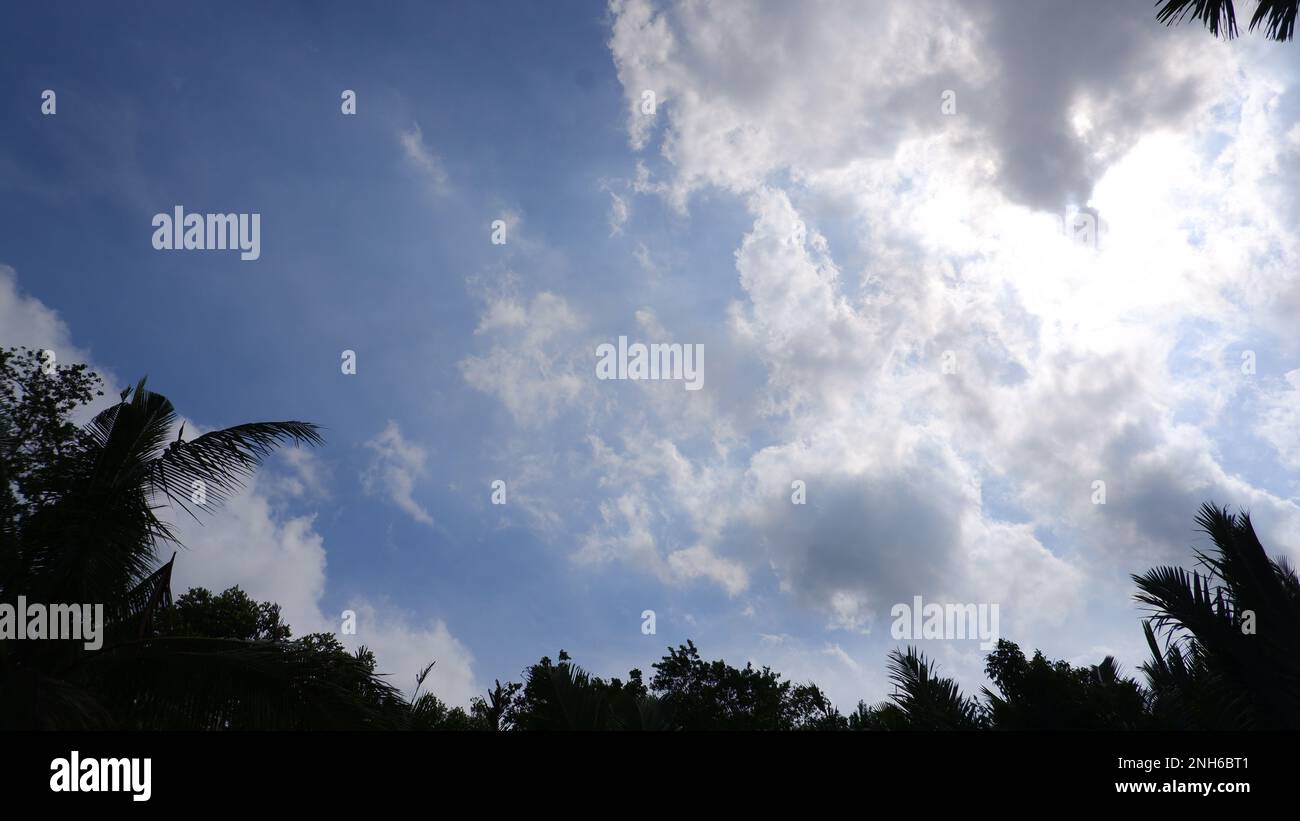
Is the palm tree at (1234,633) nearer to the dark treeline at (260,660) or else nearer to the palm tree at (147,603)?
the dark treeline at (260,660)

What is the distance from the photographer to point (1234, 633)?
9617 mm

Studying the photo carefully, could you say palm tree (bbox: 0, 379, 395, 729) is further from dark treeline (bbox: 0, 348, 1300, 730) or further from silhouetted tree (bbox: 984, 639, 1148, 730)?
silhouetted tree (bbox: 984, 639, 1148, 730)

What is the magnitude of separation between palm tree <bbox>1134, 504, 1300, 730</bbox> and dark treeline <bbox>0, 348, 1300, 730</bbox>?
0.02 meters

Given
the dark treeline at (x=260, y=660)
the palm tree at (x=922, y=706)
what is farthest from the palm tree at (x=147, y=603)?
the palm tree at (x=922, y=706)

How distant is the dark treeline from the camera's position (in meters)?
7.59

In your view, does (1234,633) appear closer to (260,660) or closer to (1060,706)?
(1060,706)

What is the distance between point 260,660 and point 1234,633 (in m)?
11.9

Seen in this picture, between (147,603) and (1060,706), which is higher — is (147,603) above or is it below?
above

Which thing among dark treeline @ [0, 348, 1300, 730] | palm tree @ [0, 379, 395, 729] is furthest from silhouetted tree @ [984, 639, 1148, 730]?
palm tree @ [0, 379, 395, 729]

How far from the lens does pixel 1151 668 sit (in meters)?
11.8

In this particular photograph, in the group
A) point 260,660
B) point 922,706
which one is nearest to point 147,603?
point 260,660
